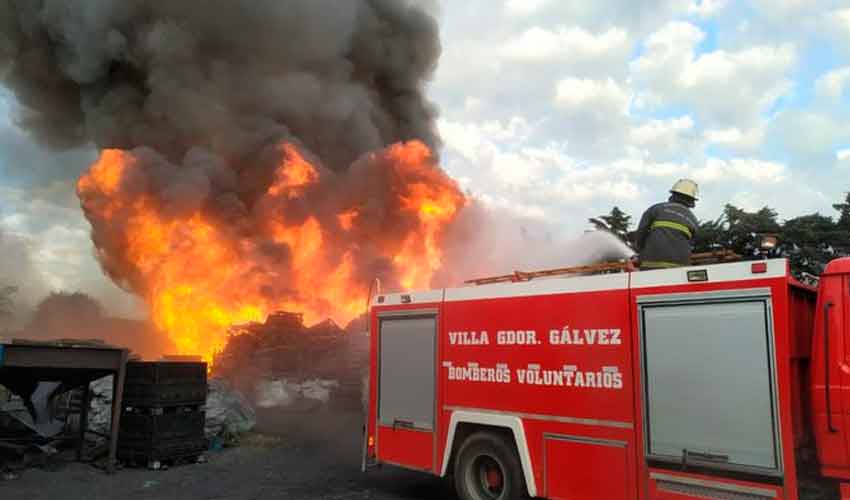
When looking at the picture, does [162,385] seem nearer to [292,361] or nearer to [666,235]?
[666,235]

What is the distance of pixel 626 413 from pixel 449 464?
7.31ft

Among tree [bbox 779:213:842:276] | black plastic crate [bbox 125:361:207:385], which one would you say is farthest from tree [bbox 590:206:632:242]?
black plastic crate [bbox 125:361:207:385]

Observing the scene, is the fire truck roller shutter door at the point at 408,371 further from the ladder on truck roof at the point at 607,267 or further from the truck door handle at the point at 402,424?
the ladder on truck roof at the point at 607,267

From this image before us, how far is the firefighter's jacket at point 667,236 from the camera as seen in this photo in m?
5.92

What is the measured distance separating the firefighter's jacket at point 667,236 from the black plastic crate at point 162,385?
6.97 meters

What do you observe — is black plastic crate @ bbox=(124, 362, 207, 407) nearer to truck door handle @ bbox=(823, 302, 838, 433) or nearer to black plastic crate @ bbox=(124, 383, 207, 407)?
black plastic crate @ bbox=(124, 383, 207, 407)

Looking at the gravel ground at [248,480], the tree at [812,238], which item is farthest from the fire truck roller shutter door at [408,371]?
the tree at [812,238]

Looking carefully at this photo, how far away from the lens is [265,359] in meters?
17.9

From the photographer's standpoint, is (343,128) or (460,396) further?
(343,128)

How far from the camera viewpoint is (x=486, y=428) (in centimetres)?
625

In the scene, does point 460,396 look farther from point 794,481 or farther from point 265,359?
point 265,359

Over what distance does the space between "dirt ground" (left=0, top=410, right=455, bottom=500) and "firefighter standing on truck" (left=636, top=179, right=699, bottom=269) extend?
3783 millimetres

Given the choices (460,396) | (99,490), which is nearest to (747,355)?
(460,396)

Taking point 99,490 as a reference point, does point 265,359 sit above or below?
above
